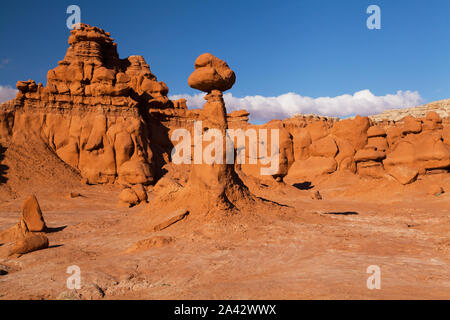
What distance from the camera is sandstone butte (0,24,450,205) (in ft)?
62.6

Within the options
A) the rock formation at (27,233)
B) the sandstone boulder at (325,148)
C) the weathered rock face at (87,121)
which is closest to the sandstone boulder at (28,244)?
the rock formation at (27,233)

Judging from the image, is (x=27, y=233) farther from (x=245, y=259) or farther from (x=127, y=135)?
(x=127, y=135)

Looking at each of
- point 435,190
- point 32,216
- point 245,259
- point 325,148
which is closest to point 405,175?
point 435,190

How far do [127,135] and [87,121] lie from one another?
2630mm

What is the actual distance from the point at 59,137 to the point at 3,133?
2842 mm

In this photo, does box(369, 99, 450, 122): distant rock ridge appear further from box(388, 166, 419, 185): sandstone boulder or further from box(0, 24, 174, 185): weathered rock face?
box(0, 24, 174, 185): weathered rock face

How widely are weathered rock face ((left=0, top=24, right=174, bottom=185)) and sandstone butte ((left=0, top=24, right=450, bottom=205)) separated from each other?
5 cm

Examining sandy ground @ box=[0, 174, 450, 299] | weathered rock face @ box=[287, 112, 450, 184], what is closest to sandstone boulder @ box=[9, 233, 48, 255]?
sandy ground @ box=[0, 174, 450, 299]

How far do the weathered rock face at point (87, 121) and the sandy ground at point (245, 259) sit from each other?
947 cm

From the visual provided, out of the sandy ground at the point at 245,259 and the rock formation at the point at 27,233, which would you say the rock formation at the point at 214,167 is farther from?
the rock formation at the point at 27,233

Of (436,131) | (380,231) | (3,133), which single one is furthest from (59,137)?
(436,131)

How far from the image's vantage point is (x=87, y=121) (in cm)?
2050

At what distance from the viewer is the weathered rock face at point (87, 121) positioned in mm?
19423
